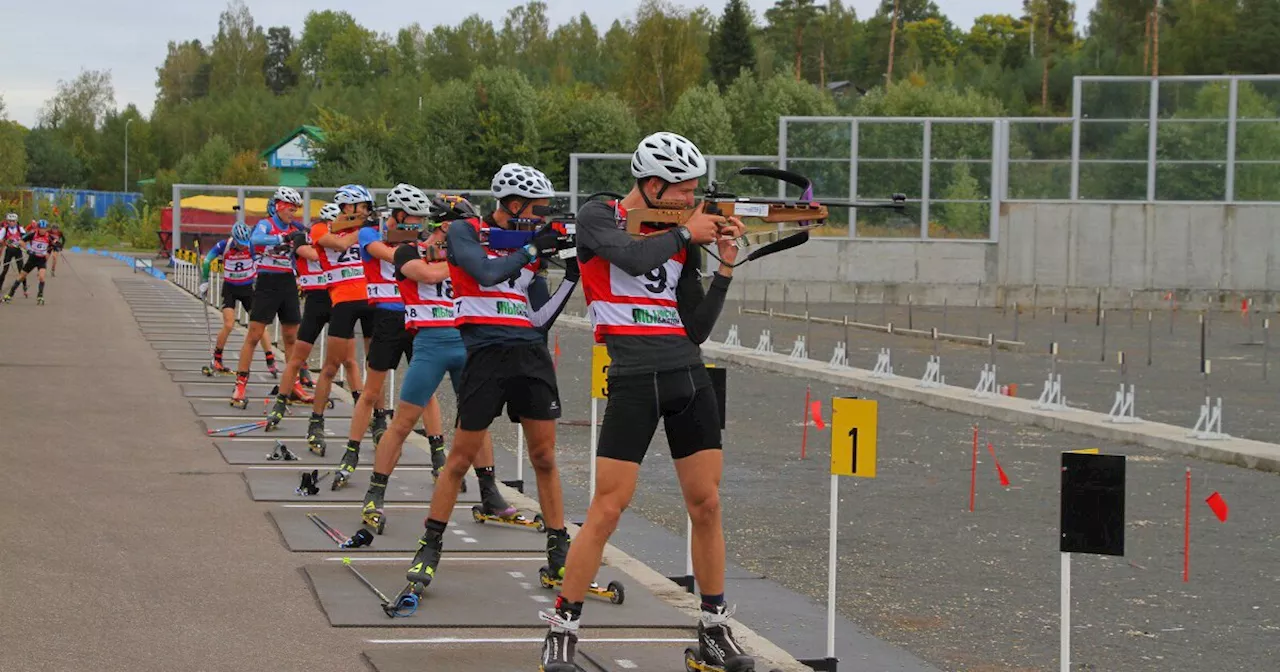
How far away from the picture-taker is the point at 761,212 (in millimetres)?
7879

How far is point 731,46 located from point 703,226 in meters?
115

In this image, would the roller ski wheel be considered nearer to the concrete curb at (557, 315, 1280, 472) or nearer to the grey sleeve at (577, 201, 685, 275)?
the grey sleeve at (577, 201, 685, 275)

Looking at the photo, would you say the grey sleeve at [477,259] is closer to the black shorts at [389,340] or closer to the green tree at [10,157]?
the black shorts at [389,340]

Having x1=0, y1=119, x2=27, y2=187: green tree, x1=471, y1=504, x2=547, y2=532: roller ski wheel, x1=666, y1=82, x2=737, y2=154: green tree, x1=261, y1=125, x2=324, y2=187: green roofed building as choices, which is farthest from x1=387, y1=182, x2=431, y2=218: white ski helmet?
x1=261, y1=125, x2=324, y2=187: green roofed building

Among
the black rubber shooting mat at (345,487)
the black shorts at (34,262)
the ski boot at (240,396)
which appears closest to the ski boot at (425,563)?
the black rubber shooting mat at (345,487)

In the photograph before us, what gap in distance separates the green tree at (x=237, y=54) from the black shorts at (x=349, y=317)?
546 ft

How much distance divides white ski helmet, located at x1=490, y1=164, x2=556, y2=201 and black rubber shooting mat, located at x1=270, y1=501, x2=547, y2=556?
2533 millimetres

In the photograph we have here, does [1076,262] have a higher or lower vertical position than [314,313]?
lower

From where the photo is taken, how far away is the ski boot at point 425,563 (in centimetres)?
894

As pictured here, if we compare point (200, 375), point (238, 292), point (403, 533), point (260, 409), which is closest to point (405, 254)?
point (403, 533)

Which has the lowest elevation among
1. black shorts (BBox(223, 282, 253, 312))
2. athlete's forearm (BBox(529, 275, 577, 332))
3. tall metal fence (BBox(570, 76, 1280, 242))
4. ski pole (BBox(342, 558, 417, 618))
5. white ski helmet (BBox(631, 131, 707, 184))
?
ski pole (BBox(342, 558, 417, 618))

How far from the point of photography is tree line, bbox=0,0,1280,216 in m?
83.6

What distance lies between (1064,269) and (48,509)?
43.6 meters

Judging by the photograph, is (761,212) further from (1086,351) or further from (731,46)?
(731,46)
